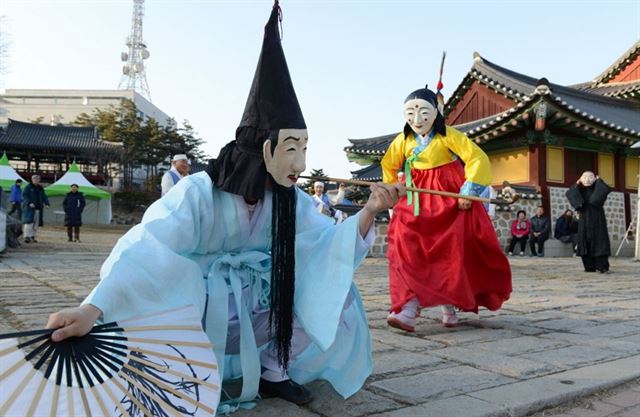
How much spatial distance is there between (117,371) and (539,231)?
13.4m

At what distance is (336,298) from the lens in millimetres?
1922

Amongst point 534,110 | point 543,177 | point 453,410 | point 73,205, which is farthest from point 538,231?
point 453,410

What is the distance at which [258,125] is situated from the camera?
1999mm

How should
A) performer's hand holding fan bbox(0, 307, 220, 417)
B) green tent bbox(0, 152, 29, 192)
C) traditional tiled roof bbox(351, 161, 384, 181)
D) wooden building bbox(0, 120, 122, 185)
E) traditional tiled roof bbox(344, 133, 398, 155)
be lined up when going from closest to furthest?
performer's hand holding fan bbox(0, 307, 220, 417)
traditional tiled roof bbox(344, 133, 398, 155)
traditional tiled roof bbox(351, 161, 384, 181)
green tent bbox(0, 152, 29, 192)
wooden building bbox(0, 120, 122, 185)

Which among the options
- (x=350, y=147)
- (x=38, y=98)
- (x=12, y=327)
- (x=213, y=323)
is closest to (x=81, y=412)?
(x=213, y=323)

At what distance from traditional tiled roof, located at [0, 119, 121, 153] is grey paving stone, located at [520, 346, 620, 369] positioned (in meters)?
31.1

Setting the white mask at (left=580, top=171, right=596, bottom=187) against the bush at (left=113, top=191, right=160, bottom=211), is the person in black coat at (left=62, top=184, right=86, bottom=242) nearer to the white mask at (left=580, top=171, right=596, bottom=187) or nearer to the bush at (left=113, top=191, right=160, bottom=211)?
the white mask at (left=580, top=171, right=596, bottom=187)

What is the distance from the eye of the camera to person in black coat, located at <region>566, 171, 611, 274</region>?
851 cm

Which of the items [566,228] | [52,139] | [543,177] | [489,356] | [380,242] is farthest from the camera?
[52,139]

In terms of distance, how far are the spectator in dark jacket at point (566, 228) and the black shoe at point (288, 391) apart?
43.2 feet

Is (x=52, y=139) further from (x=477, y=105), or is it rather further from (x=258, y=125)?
(x=258, y=125)

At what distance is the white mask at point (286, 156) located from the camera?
78.6 inches

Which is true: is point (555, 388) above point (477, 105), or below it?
below

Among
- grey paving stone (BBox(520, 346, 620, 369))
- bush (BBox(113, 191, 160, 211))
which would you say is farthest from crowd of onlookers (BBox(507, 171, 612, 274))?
bush (BBox(113, 191, 160, 211))
